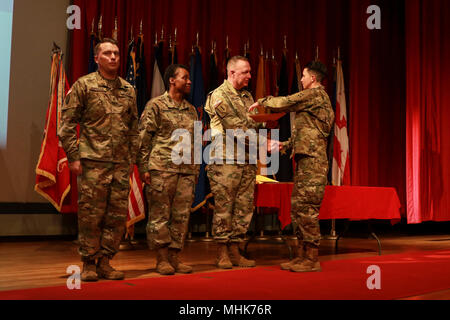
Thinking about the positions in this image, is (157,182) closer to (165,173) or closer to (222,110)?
(165,173)

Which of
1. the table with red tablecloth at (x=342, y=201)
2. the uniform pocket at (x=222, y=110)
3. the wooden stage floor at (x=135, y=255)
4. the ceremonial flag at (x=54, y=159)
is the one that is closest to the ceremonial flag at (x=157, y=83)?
the ceremonial flag at (x=54, y=159)

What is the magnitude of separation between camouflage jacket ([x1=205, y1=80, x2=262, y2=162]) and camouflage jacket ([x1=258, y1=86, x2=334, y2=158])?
187mm

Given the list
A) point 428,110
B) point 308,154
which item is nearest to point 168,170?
point 308,154

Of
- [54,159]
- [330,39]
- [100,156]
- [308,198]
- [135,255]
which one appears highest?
[330,39]

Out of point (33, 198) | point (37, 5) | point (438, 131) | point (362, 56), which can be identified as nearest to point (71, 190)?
point (33, 198)

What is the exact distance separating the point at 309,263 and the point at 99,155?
1.62m

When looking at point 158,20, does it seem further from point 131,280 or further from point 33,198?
point 131,280

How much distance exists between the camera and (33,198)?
548 centimetres

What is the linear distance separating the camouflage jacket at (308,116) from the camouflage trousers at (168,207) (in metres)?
0.80

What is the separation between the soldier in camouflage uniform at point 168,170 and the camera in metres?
3.23

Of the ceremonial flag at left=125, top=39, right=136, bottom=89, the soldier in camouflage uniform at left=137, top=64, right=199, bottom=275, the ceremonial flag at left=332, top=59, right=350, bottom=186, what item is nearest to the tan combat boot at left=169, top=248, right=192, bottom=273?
the soldier in camouflage uniform at left=137, top=64, right=199, bottom=275

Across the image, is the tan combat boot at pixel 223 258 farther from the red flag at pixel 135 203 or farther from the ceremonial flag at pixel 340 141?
the ceremonial flag at pixel 340 141

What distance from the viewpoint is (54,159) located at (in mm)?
5133
